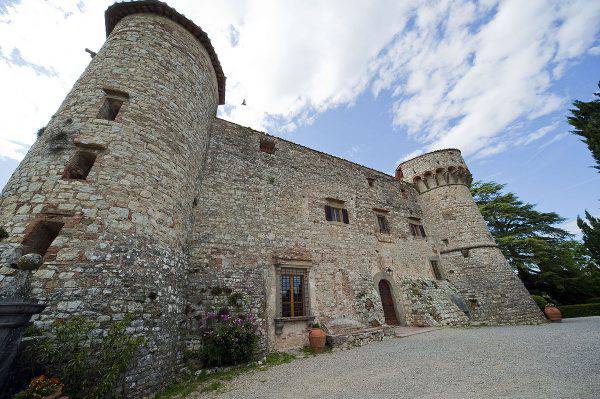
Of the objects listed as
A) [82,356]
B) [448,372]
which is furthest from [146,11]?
[448,372]

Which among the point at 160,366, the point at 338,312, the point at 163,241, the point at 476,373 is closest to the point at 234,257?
the point at 163,241

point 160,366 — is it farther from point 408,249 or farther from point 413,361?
point 408,249

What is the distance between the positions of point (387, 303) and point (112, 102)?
12341mm

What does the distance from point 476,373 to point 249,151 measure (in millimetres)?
9627

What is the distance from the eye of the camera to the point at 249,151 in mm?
10250

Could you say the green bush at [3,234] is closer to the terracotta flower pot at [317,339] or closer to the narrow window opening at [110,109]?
the narrow window opening at [110,109]

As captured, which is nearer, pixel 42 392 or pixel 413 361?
pixel 42 392

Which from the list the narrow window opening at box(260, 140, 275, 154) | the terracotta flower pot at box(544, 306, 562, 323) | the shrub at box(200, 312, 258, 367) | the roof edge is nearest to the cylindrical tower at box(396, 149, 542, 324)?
the terracotta flower pot at box(544, 306, 562, 323)

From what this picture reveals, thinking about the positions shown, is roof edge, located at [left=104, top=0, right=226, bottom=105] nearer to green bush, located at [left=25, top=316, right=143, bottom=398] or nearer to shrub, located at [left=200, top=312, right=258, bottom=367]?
green bush, located at [left=25, top=316, right=143, bottom=398]

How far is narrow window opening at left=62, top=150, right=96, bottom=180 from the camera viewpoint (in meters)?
5.13

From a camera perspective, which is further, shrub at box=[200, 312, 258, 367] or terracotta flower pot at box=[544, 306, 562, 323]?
terracotta flower pot at box=[544, 306, 562, 323]

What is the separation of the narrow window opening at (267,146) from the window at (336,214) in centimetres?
374

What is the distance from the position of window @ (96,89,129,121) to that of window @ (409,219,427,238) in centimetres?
1407

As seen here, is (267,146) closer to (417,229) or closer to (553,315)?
(417,229)
